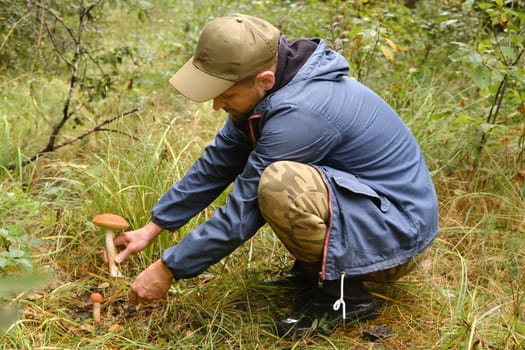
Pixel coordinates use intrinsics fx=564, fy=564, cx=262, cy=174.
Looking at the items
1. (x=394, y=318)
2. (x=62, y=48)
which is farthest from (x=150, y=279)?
(x=62, y=48)

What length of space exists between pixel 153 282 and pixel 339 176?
0.73m

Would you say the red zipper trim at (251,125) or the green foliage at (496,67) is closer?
the red zipper trim at (251,125)

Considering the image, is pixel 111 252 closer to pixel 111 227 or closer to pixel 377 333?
pixel 111 227

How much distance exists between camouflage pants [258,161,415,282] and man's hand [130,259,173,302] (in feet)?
1.30

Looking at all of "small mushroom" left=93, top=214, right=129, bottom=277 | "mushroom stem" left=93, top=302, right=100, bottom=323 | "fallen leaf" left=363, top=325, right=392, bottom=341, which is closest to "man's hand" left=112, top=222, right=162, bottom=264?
"small mushroom" left=93, top=214, right=129, bottom=277

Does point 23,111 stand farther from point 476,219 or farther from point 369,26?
point 476,219

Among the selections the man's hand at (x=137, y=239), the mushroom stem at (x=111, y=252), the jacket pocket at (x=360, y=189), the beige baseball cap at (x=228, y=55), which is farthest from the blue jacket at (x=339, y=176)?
the mushroom stem at (x=111, y=252)

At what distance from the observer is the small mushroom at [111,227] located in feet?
6.98

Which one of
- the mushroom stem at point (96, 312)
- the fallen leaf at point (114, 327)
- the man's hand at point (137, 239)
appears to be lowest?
the fallen leaf at point (114, 327)

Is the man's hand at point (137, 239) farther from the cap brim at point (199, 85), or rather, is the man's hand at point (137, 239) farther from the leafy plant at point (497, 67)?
the leafy plant at point (497, 67)

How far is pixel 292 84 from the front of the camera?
1919mm

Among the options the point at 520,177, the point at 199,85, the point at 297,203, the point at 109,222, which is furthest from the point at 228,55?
the point at 520,177

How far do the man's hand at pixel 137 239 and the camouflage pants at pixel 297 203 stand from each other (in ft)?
1.70

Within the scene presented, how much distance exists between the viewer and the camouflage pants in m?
1.85
